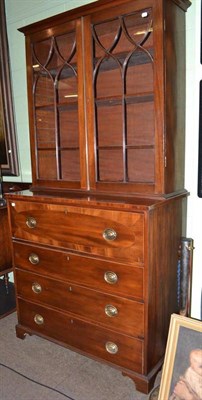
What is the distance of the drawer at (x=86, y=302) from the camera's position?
1532 millimetres

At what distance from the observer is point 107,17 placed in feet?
5.04

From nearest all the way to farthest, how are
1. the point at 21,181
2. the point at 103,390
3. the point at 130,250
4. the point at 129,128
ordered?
the point at 130,250 < the point at 103,390 < the point at 129,128 < the point at 21,181

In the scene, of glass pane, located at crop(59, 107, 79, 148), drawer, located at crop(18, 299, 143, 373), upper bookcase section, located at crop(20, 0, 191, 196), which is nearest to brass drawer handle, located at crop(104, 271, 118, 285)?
drawer, located at crop(18, 299, 143, 373)

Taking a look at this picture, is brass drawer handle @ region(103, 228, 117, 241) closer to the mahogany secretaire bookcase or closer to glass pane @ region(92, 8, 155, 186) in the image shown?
the mahogany secretaire bookcase

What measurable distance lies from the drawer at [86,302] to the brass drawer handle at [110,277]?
0.26 ft

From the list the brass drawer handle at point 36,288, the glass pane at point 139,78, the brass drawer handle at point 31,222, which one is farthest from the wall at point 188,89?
the brass drawer handle at point 36,288

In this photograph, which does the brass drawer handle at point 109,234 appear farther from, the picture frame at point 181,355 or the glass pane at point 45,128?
the glass pane at point 45,128

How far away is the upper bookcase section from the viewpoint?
4.82 ft

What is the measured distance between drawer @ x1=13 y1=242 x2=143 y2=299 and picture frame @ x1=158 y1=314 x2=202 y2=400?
224mm

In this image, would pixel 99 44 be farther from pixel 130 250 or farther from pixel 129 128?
pixel 130 250

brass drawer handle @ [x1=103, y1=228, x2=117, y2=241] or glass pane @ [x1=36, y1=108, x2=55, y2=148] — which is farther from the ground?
glass pane @ [x1=36, y1=108, x2=55, y2=148]

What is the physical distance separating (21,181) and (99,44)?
4.35ft

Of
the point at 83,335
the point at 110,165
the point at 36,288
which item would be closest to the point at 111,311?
the point at 83,335

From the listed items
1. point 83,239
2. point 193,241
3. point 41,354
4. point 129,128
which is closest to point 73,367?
point 41,354
